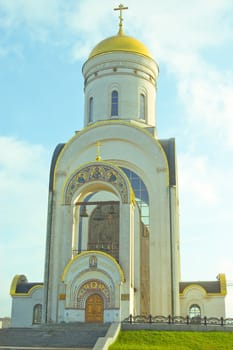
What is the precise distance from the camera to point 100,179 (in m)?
20.2

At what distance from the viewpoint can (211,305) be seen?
2175 centimetres

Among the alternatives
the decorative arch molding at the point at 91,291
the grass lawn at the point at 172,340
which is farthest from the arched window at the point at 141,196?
the grass lawn at the point at 172,340

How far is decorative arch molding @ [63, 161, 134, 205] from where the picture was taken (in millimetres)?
19828

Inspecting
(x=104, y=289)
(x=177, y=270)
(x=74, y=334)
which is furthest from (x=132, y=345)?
(x=177, y=270)

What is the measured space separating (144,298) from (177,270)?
1.78 metres

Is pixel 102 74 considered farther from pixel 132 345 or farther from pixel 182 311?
pixel 132 345

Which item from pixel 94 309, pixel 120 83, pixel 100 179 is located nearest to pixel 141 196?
pixel 100 179

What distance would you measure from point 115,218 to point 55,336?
7.74 meters

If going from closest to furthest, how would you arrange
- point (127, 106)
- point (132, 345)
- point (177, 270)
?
1. point (132, 345)
2. point (177, 270)
3. point (127, 106)

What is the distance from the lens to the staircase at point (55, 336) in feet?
50.3

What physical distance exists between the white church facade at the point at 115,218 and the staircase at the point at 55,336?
6.07ft

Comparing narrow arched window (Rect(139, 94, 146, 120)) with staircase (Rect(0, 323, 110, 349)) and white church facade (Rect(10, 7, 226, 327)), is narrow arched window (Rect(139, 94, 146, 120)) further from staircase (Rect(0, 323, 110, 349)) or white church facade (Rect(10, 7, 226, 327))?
staircase (Rect(0, 323, 110, 349))

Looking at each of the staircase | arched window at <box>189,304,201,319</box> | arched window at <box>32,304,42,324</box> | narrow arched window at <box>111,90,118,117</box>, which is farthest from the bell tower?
the staircase

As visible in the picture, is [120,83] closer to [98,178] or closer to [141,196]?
[141,196]
